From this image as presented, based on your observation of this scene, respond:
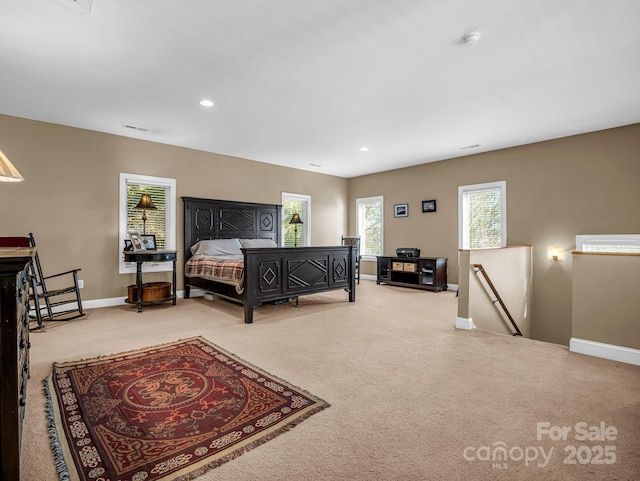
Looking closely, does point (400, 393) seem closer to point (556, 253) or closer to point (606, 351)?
point (606, 351)

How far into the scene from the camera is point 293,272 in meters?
4.61

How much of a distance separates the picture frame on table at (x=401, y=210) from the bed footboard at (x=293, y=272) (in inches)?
106

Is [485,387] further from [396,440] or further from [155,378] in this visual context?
[155,378]

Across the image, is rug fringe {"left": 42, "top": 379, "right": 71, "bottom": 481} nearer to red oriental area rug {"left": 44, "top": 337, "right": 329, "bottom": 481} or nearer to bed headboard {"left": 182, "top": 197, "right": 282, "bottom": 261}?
red oriental area rug {"left": 44, "top": 337, "right": 329, "bottom": 481}

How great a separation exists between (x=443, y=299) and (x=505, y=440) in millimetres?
4192

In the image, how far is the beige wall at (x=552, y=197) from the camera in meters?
→ 4.73

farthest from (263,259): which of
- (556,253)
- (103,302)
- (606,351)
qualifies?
(556,253)

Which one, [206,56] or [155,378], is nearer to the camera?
[155,378]

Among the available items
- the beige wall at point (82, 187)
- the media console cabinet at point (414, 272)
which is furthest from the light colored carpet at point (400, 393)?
the media console cabinet at point (414, 272)

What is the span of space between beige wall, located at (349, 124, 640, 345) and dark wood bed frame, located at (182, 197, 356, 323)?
277cm

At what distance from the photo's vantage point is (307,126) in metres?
4.77

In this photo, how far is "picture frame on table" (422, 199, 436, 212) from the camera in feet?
23.0

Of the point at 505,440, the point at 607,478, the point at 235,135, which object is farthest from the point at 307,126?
the point at 607,478

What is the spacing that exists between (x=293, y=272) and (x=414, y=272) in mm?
3301
